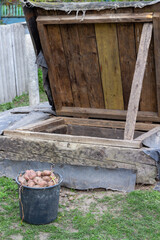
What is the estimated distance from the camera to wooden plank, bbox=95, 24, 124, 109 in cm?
510

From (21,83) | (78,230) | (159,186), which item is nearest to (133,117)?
(159,186)

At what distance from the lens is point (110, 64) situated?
5379mm

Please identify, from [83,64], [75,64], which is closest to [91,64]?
[83,64]

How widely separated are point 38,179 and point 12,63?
763 cm

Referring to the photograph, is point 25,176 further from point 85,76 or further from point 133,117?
point 85,76

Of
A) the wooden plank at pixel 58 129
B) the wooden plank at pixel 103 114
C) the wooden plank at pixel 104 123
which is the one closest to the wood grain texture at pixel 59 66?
the wooden plank at pixel 103 114

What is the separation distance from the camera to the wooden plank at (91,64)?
5.25 m

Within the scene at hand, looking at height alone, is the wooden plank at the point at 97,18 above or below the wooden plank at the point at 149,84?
above

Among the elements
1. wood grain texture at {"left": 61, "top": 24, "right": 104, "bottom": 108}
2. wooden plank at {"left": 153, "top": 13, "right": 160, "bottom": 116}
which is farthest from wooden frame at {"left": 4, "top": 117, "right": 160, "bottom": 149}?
wooden plank at {"left": 153, "top": 13, "right": 160, "bottom": 116}

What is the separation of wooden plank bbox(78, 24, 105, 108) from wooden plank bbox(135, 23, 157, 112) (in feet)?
2.10

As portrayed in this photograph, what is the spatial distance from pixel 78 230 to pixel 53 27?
2952 mm

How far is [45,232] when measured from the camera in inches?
147

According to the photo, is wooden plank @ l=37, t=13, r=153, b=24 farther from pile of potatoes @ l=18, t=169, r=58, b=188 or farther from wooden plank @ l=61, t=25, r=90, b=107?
pile of potatoes @ l=18, t=169, r=58, b=188

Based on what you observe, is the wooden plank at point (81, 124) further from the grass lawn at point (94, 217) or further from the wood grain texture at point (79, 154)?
the grass lawn at point (94, 217)
